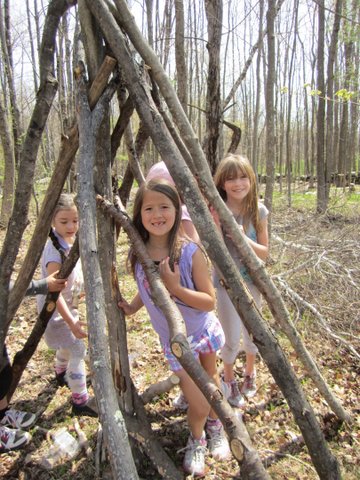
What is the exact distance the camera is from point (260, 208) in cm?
258

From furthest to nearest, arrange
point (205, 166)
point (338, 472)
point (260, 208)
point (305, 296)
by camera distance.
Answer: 1. point (305, 296)
2. point (260, 208)
3. point (205, 166)
4. point (338, 472)

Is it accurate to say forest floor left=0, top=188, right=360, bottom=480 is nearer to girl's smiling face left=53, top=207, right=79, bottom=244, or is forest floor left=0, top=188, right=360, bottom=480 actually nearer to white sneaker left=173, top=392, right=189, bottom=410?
white sneaker left=173, top=392, right=189, bottom=410

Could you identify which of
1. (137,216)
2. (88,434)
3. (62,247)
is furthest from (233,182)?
(88,434)

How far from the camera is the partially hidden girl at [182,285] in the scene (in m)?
1.92

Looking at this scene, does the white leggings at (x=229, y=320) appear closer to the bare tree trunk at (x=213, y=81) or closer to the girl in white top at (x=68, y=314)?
the girl in white top at (x=68, y=314)

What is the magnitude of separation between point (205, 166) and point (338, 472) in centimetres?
164

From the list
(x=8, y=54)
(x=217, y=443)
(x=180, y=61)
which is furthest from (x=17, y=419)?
(x=8, y=54)

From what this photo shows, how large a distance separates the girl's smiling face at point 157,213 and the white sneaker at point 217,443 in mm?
1375

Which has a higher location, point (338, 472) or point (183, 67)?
point (183, 67)

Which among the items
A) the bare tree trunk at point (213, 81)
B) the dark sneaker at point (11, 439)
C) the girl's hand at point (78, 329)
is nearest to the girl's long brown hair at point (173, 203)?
the girl's hand at point (78, 329)

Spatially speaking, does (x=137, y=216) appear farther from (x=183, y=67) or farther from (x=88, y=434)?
(x=183, y=67)

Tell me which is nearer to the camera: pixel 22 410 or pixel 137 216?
pixel 137 216

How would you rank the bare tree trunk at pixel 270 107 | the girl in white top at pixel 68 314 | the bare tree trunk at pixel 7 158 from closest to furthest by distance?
the girl in white top at pixel 68 314
the bare tree trunk at pixel 270 107
the bare tree trunk at pixel 7 158

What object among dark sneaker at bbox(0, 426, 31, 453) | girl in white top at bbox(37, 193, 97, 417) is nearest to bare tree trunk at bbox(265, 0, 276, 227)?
girl in white top at bbox(37, 193, 97, 417)
